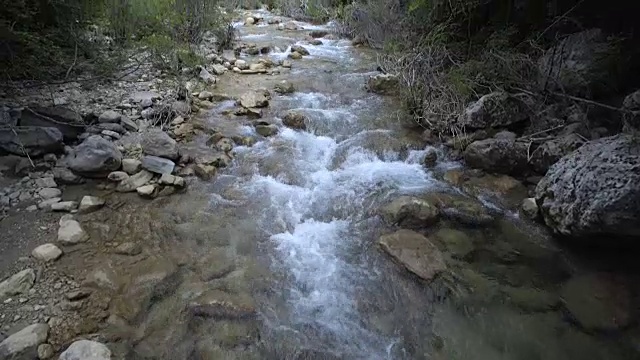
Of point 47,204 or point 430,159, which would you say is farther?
point 430,159

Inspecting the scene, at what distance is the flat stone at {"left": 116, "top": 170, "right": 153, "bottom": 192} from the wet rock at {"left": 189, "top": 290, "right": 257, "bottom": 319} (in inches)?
64.9

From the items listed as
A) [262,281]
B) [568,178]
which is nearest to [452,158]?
[568,178]

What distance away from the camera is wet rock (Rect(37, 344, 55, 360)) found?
2148mm

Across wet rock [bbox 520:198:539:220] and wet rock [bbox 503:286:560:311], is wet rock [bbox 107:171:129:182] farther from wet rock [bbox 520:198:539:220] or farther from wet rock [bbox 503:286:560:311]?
wet rock [bbox 520:198:539:220]

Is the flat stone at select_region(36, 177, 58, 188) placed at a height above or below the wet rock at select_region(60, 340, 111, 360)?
below

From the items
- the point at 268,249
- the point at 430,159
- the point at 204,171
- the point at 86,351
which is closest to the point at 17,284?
the point at 86,351

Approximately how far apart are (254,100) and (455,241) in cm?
384

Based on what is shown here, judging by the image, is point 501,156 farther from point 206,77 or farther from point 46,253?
point 206,77

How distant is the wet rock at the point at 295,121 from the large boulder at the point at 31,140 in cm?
268

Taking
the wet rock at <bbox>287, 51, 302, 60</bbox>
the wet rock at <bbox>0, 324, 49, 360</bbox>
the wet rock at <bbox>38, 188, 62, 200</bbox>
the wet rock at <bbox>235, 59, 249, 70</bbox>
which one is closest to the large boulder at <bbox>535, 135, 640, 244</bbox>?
the wet rock at <bbox>0, 324, 49, 360</bbox>

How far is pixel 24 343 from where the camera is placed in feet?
7.07

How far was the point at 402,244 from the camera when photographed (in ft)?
10.6

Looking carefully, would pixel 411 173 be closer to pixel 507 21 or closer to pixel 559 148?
pixel 559 148

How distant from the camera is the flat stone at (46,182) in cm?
357
